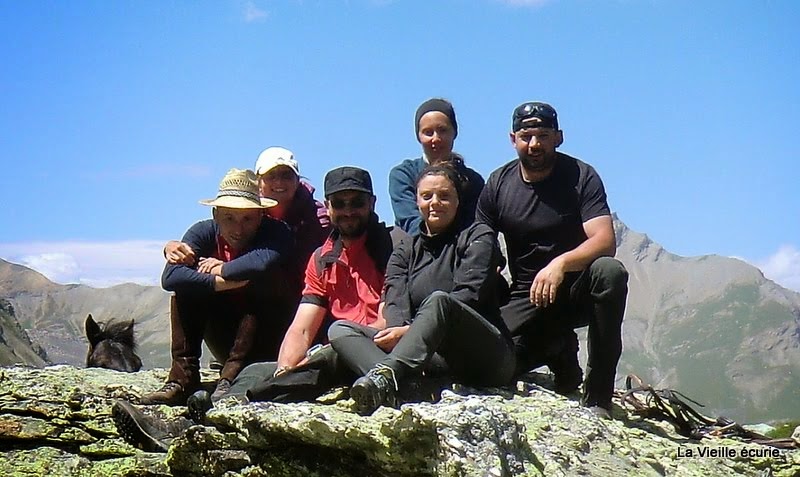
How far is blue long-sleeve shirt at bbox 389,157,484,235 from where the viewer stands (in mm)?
8414

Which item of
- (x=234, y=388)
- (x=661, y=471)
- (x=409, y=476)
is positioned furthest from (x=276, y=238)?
(x=661, y=471)

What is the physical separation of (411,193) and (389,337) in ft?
8.55

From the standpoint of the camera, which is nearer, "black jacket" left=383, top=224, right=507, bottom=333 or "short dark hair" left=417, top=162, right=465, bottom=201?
"black jacket" left=383, top=224, right=507, bottom=333

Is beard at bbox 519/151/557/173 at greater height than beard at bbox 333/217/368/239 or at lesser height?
greater

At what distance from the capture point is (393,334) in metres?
7.16

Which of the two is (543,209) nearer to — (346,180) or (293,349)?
(346,180)

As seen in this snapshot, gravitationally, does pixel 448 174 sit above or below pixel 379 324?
above

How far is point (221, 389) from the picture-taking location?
8156mm

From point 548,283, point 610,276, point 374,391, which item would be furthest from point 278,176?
point 610,276

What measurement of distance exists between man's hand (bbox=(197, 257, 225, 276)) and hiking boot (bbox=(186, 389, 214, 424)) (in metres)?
1.41

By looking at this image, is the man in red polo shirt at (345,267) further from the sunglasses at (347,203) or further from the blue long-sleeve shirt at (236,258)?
the blue long-sleeve shirt at (236,258)

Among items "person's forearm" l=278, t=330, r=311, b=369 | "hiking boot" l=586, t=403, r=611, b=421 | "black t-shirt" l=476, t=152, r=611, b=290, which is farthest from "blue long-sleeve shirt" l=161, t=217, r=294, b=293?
"hiking boot" l=586, t=403, r=611, b=421

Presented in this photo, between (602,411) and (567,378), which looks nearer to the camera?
(602,411)

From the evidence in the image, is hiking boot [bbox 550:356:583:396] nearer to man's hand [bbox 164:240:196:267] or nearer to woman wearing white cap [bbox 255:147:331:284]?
woman wearing white cap [bbox 255:147:331:284]
